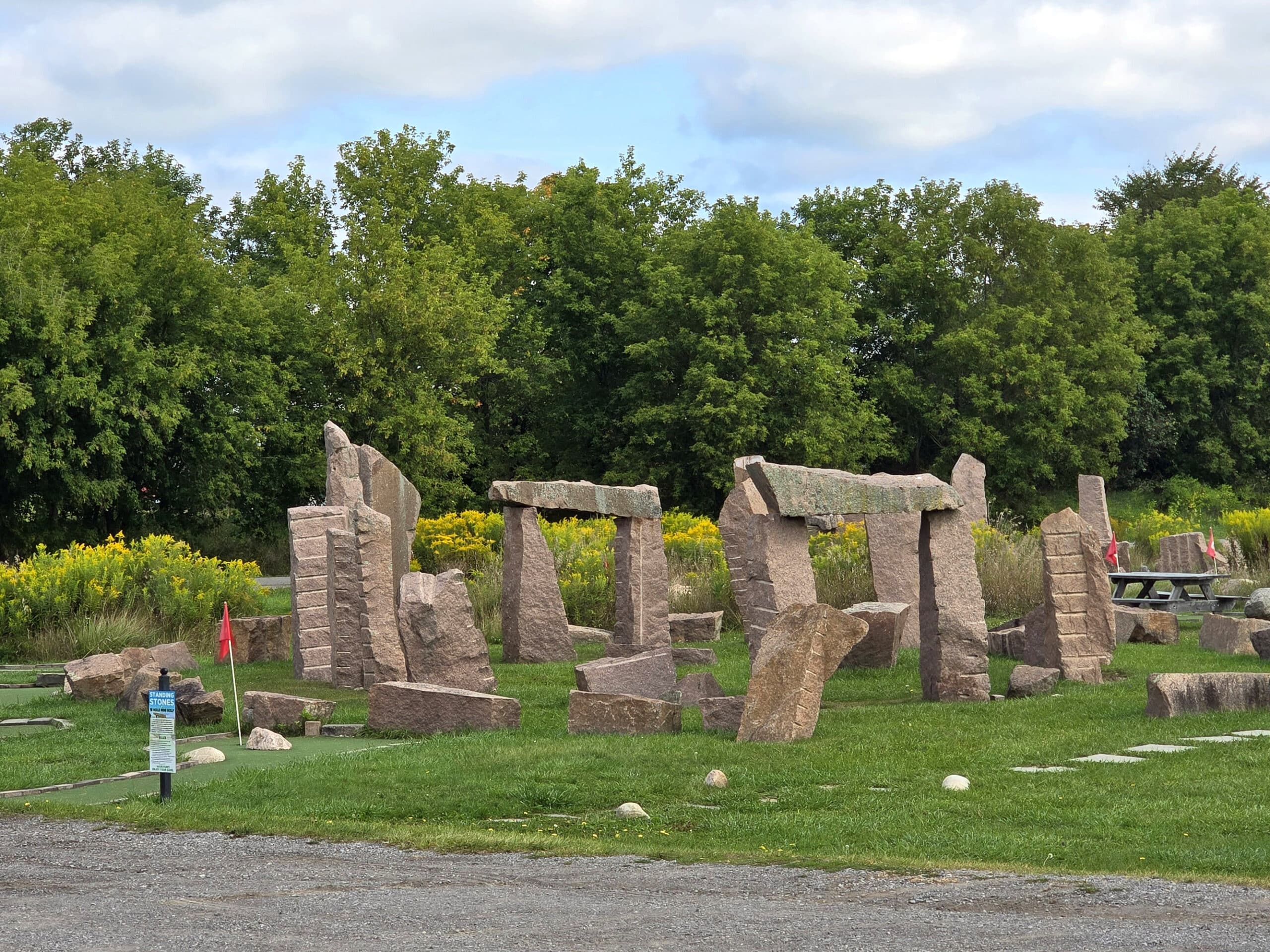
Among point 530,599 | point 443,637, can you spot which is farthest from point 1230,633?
point 443,637

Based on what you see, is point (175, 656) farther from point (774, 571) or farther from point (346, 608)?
point (774, 571)

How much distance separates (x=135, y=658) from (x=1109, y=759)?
427 inches

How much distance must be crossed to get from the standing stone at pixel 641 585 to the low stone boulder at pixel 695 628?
4.66 feet

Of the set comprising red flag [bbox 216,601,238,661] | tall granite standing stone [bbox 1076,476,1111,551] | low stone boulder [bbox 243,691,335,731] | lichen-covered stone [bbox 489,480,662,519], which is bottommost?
low stone boulder [bbox 243,691,335,731]

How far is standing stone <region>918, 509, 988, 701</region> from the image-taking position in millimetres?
14422

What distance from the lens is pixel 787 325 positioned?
122 ft

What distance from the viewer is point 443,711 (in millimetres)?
12969

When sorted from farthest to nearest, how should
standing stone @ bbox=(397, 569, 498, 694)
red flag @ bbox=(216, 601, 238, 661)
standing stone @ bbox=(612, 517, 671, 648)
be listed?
standing stone @ bbox=(612, 517, 671, 648), standing stone @ bbox=(397, 569, 498, 694), red flag @ bbox=(216, 601, 238, 661)

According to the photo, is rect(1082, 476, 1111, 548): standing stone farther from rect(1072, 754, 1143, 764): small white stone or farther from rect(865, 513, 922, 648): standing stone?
rect(1072, 754, 1143, 764): small white stone

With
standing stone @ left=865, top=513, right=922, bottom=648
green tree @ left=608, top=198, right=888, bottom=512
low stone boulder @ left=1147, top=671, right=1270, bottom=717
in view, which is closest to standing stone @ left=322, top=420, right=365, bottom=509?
standing stone @ left=865, top=513, right=922, bottom=648

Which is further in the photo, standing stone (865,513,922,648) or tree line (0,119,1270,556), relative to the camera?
tree line (0,119,1270,556)

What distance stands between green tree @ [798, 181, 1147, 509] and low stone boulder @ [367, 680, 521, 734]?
2952 centimetres

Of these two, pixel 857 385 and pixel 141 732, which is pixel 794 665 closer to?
pixel 141 732

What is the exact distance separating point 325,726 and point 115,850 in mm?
4710
